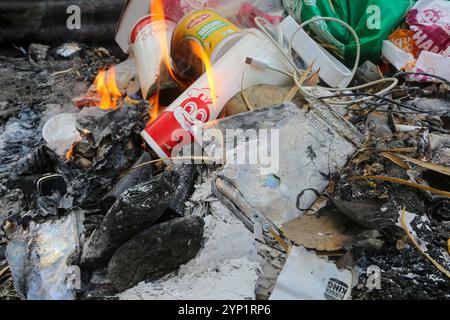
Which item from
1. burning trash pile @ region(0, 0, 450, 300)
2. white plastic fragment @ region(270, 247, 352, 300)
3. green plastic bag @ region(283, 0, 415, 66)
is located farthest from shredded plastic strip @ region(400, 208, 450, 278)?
green plastic bag @ region(283, 0, 415, 66)

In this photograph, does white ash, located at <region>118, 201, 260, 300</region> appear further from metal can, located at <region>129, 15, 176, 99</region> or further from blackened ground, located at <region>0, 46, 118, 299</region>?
metal can, located at <region>129, 15, 176, 99</region>

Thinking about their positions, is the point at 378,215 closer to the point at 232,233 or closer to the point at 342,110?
the point at 232,233

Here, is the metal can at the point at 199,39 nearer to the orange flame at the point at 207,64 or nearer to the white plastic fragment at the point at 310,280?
the orange flame at the point at 207,64

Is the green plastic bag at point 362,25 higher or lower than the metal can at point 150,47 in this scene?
higher

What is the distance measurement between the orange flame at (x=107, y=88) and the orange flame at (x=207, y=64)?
0.68 metres

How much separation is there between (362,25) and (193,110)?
1.25 m

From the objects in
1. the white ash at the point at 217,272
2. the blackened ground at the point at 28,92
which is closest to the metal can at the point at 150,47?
the blackened ground at the point at 28,92

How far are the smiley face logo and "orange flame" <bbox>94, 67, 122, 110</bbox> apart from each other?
2.50 ft

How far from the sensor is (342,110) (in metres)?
2.13

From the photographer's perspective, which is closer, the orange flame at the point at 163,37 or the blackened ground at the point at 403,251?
the blackened ground at the point at 403,251

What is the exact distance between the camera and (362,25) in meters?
2.60

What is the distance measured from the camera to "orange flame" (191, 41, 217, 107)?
85.3 inches

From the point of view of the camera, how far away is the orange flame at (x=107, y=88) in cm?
277

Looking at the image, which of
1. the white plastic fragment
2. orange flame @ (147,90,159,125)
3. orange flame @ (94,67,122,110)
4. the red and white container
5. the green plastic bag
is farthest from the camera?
orange flame @ (94,67,122,110)
